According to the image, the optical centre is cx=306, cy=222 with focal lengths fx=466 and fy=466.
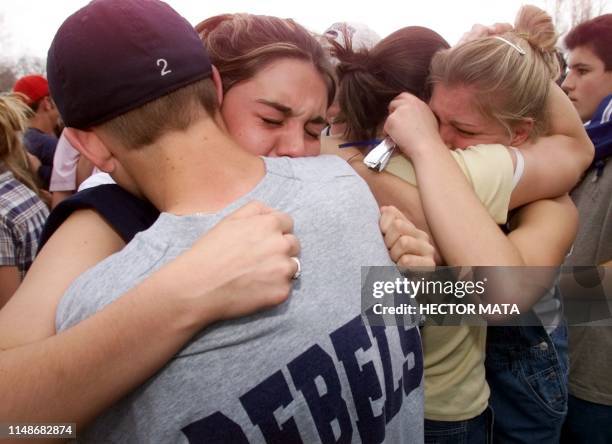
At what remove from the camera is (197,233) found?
0.83 m

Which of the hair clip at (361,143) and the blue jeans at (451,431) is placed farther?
the hair clip at (361,143)

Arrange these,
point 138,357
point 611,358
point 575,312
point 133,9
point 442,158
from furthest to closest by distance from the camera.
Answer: point 611,358 < point 575,312 < point 442,158 < point 133,9 < point 138,357

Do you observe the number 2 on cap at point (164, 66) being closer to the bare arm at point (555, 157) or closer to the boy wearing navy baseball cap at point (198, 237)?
the boy wearing navy baseball cap at point (198, 237)

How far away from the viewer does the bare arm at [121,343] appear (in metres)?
0.73

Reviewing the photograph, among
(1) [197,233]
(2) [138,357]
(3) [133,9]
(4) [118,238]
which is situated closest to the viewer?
(2) [138,357]

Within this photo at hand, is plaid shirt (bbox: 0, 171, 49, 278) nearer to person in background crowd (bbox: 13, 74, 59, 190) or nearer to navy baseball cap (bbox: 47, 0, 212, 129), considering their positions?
navy baseball cap (bbox: 47, 0, 212, 129)

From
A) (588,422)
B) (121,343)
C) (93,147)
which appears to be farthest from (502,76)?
(588,422)

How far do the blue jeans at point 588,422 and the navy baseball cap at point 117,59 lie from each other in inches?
92.6

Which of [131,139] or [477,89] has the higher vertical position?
[131,139]

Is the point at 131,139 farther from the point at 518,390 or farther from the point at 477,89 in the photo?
the point at 518,390

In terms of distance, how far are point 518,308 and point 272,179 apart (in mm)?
849

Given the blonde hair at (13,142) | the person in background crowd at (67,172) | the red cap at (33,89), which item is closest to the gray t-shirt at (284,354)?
the blonde hair at (13,142)

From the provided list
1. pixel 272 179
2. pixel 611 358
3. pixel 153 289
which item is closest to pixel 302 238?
pixel 272 179

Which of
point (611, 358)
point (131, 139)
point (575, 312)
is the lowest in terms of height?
point (611, 358)
